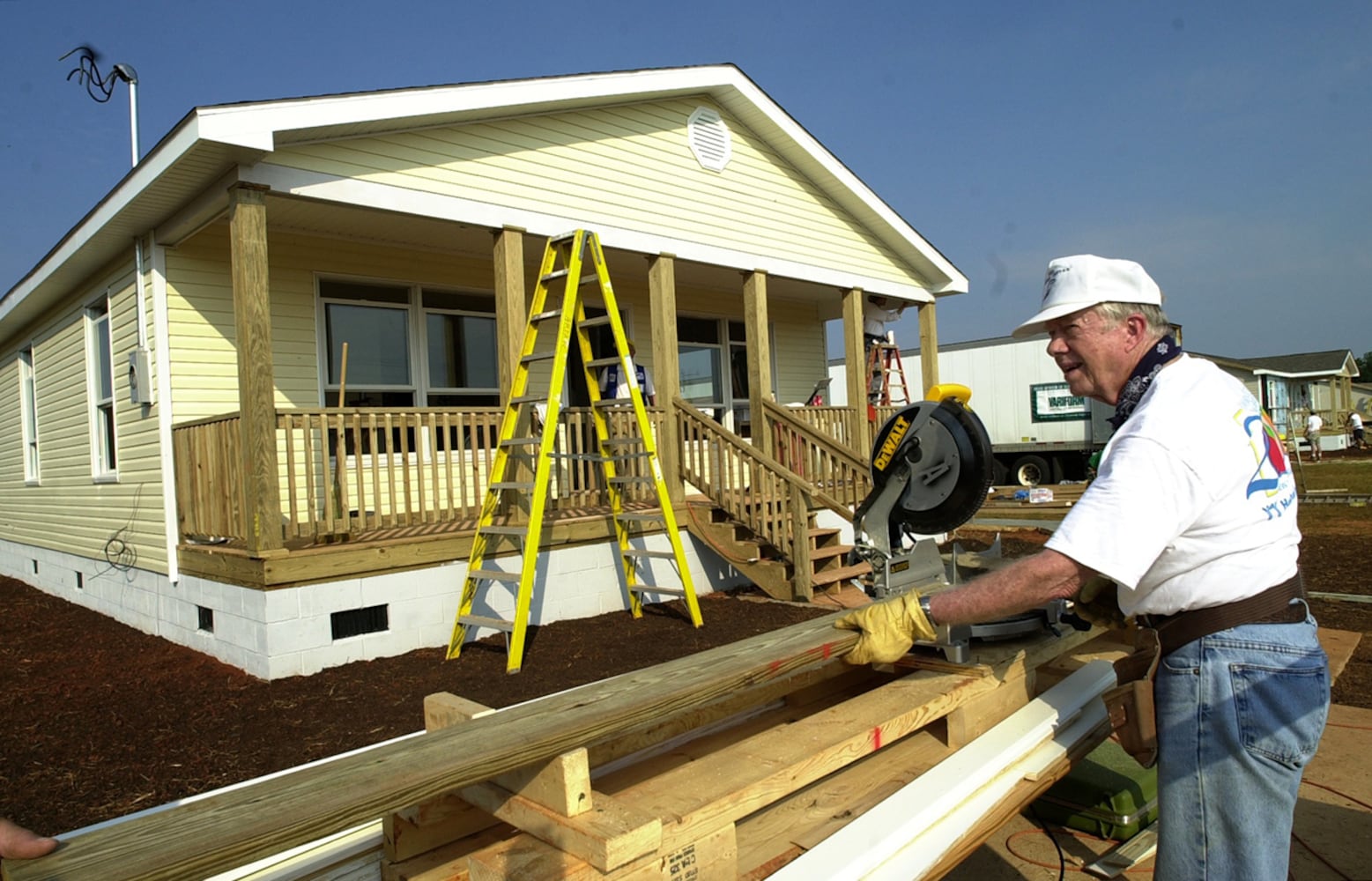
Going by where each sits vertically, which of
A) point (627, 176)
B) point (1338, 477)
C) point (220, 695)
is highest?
point (627, 176)

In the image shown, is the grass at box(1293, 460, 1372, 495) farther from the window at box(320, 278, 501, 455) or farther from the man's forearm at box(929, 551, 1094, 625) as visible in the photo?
the man's forearm at box(929, 551, 1094, 625)

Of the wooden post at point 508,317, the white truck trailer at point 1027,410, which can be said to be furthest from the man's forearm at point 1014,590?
the white truck trailer at point 1027,410

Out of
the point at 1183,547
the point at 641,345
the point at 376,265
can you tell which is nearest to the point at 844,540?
the point at 641,345

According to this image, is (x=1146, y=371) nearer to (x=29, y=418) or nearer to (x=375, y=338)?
(x=375, y=338)

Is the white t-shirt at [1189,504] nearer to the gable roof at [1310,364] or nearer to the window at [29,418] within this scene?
the window at [29,418]

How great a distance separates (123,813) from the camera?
13.2 ft

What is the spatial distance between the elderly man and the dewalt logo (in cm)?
112

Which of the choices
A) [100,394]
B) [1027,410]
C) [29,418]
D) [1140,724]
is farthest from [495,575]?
[1027,410]

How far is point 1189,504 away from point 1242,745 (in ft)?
1.96

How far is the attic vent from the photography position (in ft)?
32.7

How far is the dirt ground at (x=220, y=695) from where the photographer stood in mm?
4477

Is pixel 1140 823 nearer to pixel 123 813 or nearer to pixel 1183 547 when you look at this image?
pixel 1183 547

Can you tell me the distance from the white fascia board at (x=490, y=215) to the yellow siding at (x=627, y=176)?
8cm

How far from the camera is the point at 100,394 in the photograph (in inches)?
372
